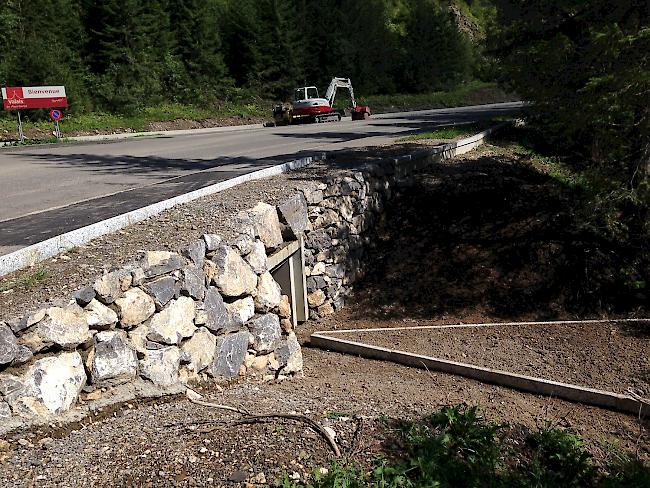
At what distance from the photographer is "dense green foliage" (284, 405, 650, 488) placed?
4504 millimetres

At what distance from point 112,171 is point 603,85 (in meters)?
9.64

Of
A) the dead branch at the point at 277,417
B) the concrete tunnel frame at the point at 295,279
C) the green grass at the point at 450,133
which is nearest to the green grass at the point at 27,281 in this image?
the dead branch at the point at 277,417

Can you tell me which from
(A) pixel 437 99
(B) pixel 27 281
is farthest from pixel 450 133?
(A) pixel 437 99

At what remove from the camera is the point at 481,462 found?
4.92m

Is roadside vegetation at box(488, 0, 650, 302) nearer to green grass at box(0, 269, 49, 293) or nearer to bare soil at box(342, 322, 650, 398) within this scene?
bare soil at box(342, 322, 650, 398)

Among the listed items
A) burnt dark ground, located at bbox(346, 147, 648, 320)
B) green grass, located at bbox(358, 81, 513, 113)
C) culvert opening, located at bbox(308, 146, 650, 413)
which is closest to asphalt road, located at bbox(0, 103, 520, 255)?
culvert opening, located at bbox(308, 146, 650, 413)

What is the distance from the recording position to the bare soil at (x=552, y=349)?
7.98 m

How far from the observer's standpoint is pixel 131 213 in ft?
24.4

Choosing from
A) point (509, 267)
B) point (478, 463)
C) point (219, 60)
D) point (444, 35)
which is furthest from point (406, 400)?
point (444, 35)

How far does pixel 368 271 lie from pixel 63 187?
5.93m

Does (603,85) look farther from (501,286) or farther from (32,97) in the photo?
(32,97)

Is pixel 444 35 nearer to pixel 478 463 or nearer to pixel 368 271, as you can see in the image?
pixel 368 271

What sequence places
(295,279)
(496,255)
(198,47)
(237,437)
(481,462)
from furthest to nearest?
(198,47) → (496,255) → (295,279) → (481,462) → (237,437)

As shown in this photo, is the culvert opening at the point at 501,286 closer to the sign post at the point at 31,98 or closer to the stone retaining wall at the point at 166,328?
the stone retaining wall at the point at 166,328
